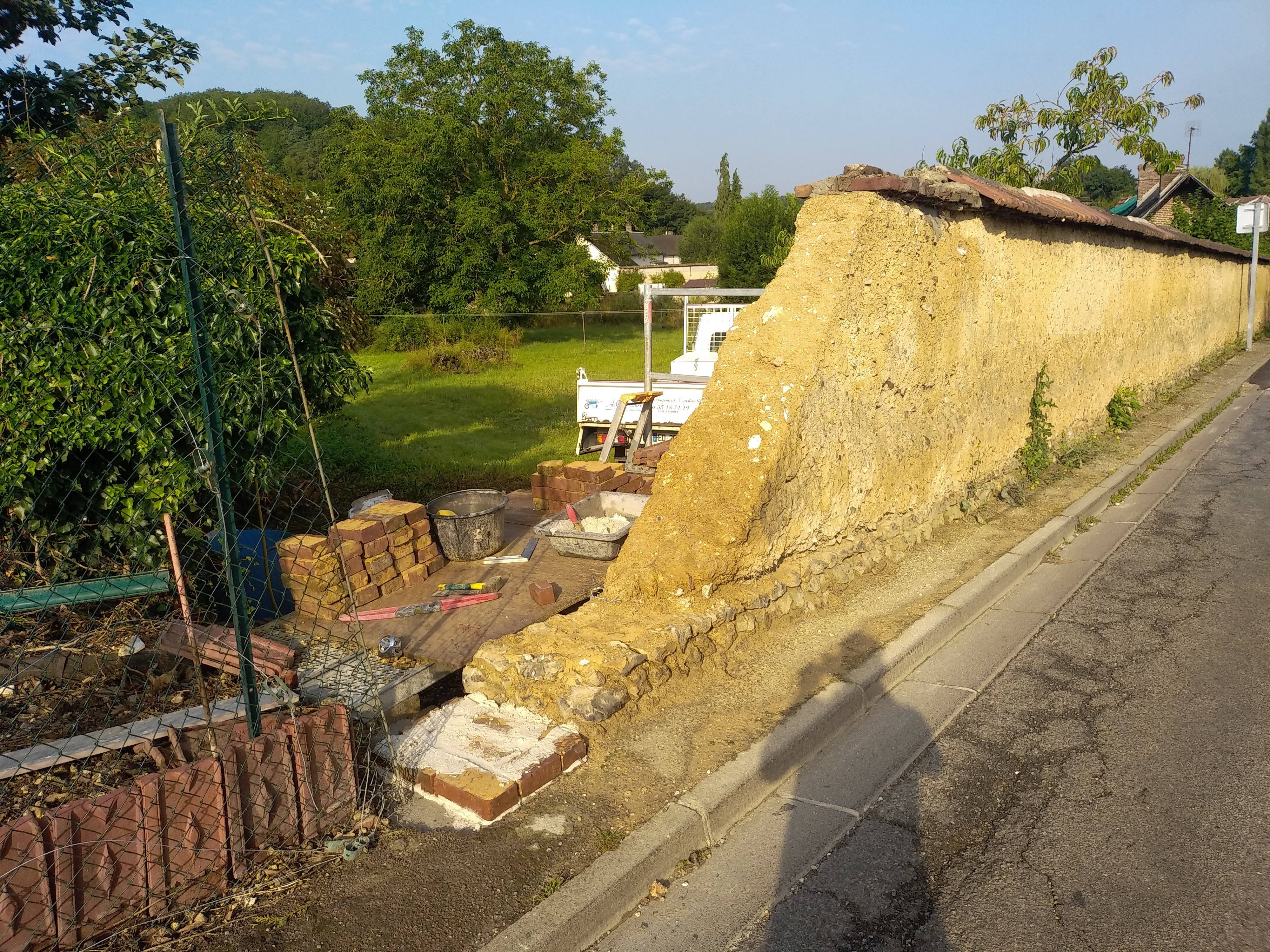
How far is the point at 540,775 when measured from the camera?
3668mm

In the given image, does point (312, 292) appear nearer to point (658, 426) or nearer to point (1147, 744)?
point (658, 426)

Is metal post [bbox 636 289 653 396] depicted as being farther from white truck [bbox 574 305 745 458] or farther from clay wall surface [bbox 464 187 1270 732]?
clay wall surface [bbox 464 187 1270 732]

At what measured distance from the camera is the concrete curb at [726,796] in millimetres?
2949

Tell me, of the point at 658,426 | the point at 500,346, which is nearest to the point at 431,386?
the point at 500,346

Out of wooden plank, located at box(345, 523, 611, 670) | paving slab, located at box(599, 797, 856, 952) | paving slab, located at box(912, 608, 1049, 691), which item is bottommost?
paving slab, located at box(599, 797, 856, 952)

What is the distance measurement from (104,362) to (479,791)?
3140 mm

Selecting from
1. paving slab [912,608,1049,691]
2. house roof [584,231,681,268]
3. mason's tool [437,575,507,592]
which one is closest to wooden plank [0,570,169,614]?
mason's tool [437,575,507,592]

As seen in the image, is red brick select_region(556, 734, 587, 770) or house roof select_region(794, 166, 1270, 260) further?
house roof select_region(794, 166, 1270, 260)

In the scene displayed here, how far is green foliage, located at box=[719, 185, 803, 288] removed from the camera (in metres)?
42.9

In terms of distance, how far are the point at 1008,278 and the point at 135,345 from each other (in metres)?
6.69

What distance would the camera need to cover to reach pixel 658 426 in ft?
33.4

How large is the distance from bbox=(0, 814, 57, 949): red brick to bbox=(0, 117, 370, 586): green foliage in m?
1.88

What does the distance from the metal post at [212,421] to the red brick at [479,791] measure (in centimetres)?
78

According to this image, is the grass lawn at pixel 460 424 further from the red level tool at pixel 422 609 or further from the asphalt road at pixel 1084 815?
the asphalt road at pixel 1084 815
